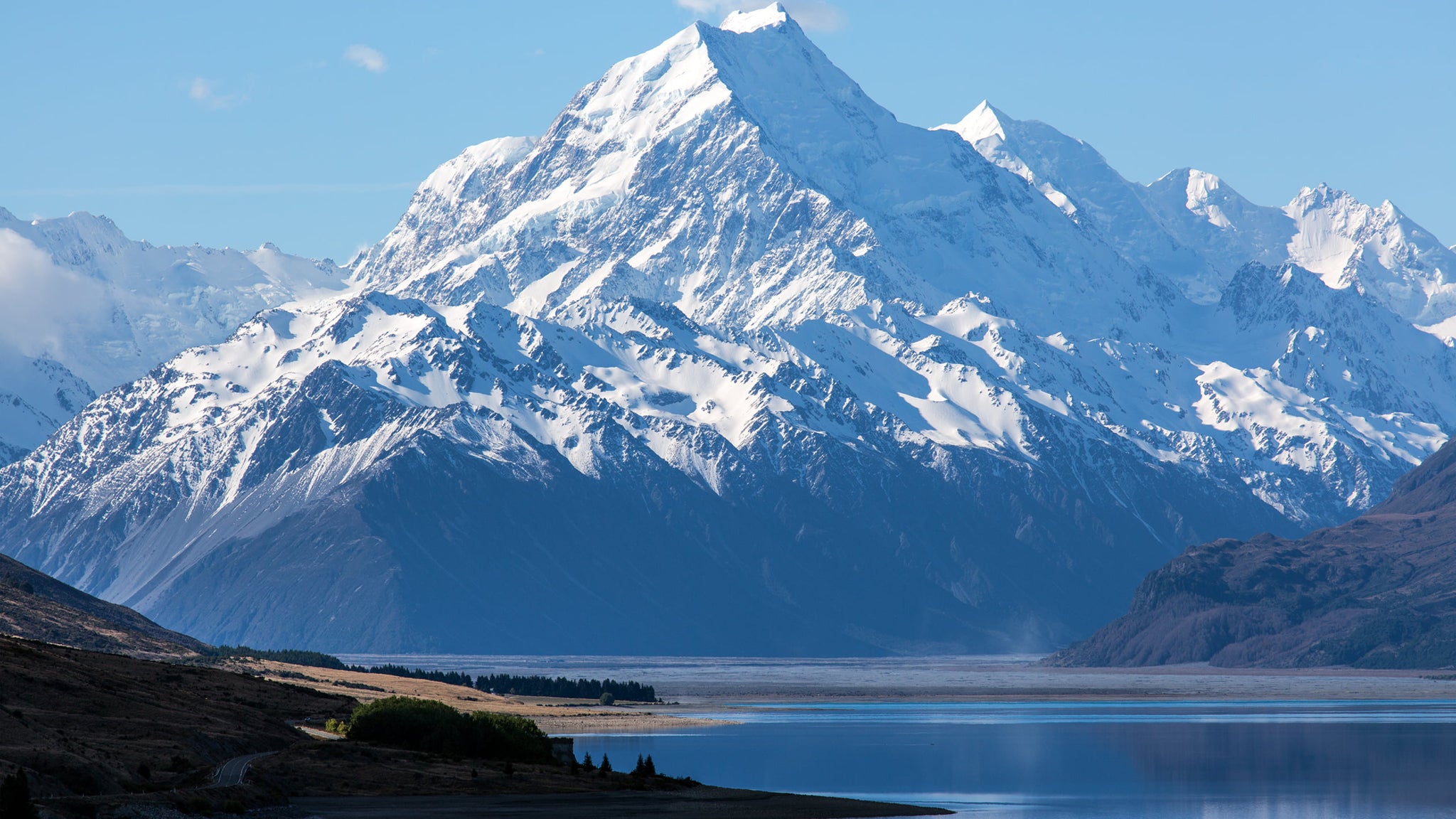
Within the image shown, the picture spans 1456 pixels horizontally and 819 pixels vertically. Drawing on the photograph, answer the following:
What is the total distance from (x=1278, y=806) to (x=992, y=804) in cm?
1729

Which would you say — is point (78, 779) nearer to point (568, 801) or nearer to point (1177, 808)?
point (568, 801)

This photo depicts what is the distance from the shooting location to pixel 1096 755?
17350 centimetres

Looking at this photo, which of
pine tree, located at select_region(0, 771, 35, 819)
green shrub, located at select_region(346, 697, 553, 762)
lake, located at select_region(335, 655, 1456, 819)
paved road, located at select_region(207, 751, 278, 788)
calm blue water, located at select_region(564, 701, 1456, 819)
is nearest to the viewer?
pine tree, located at select_region(0, 771, 35, 819)

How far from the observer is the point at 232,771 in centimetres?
10688

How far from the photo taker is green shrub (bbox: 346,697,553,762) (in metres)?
129

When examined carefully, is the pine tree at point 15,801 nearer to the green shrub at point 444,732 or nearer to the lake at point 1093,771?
the green shrub at point 444,732

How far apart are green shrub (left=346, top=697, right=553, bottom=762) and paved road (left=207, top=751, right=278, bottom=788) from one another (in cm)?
1117

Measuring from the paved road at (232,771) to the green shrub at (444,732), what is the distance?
11.2 metres

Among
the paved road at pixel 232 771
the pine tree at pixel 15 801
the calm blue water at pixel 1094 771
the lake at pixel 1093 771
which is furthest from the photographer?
the calm blue water at pixel 1094 771

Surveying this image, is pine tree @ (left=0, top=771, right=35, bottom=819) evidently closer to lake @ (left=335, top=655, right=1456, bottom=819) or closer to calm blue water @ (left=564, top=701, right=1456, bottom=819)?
calm blue water @ (left=564, top=701, right=1456, bottom=819)

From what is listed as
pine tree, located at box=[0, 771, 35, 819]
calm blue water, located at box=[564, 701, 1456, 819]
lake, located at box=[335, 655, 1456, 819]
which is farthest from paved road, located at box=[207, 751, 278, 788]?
calm blue water, located at box=[564, 701, 1456, 819]

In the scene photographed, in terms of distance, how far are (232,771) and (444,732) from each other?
23.6m

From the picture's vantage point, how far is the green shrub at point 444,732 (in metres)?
129

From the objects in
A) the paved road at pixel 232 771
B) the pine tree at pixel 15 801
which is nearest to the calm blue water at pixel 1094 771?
the paved road at pixel 232 771
